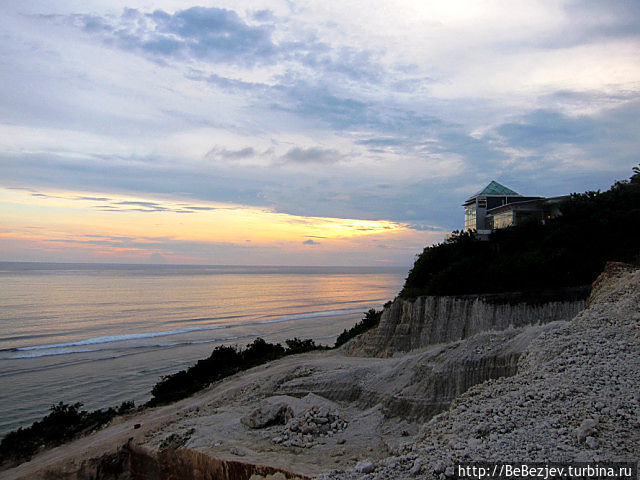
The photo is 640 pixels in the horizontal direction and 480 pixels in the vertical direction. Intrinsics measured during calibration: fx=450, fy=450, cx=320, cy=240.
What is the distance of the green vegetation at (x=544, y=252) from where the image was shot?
19141mm

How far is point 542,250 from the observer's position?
67.6 feet

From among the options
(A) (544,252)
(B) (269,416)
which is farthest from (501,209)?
(B) (269,416)

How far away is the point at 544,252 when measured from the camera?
66.4 feet

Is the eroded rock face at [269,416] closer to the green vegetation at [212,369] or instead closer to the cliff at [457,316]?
the cliff at [457,316]

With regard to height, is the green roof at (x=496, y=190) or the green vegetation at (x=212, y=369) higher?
the green roof at (x=496, y=190)

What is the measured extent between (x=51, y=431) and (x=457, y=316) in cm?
1732

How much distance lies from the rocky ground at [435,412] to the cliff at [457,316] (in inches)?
142

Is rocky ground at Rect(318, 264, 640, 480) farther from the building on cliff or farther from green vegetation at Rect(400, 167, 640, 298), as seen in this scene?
the building on cliff

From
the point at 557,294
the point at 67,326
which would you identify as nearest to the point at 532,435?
the point at 557,294

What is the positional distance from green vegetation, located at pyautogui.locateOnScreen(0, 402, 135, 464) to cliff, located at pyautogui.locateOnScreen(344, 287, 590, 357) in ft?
39.5

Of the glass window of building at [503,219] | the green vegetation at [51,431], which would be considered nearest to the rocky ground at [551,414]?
the green vegetation at [51,431]

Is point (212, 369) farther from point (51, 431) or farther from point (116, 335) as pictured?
point (116, 335)

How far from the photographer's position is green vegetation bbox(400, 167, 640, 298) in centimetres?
1914

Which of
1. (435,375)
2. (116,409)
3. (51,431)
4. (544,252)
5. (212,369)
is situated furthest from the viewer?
(212,369)
